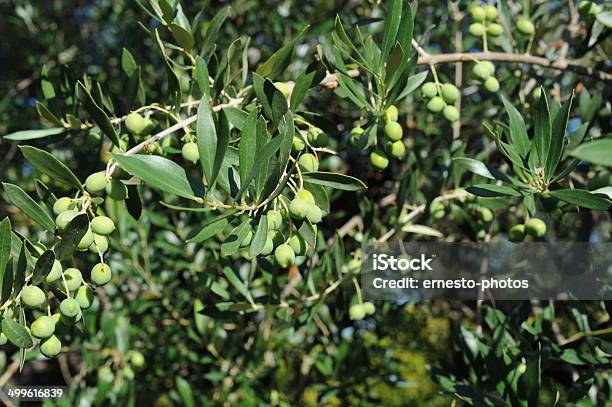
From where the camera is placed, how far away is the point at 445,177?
4.69 feet

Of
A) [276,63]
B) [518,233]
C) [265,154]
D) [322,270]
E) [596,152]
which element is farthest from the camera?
[322,270]

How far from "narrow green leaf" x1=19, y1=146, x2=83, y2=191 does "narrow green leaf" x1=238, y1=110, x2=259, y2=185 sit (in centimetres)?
23

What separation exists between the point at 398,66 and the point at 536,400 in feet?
2.23

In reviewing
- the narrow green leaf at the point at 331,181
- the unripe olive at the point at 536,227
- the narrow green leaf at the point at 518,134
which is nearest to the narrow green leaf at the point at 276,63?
the narrow green leaf at the point at 331,181

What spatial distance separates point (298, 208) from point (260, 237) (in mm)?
67

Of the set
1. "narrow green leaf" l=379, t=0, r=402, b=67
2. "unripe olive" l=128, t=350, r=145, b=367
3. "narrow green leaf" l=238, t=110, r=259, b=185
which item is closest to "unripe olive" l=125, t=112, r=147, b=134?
"narrow green leaf" l=238, t=110, r=259, b=185

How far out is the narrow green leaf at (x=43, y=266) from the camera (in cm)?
75

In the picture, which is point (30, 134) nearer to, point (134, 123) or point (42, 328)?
point (134, 123)

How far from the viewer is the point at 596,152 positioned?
44 cm

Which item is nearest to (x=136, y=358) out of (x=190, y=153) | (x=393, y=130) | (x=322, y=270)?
(x=322, y=270)

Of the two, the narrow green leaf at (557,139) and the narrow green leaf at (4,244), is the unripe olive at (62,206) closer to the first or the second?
the narrow green leaf at (4,244)

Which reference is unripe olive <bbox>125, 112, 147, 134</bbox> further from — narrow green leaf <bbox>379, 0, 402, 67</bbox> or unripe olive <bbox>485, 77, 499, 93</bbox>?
unripe olive <bbox>485, 77, 499, 93</bbox>

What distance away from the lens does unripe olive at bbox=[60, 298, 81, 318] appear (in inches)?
32.5

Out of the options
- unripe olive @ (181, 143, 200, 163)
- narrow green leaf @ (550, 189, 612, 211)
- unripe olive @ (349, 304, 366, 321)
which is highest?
unripe olive @ (181, 143, 200, 163)
